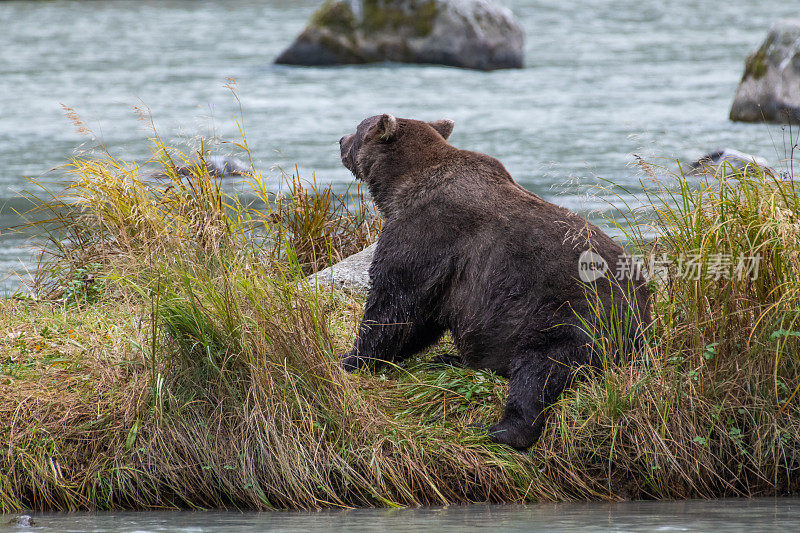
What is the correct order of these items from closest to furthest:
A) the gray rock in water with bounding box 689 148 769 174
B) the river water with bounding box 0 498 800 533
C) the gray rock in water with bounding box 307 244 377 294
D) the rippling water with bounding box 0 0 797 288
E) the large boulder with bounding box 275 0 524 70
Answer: the river water with bounding box 0 498 800 533
the gray rock in water with bounding box 689 148 769 174
the gray rock in water with bounding box 307 244 377 294
the rippling water with bounding box 0 0 797 288
the large boulder with bounding box 275 0 524 70

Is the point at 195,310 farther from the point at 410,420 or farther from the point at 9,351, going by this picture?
the point at 9,351

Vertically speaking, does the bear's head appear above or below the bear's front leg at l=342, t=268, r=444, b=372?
above

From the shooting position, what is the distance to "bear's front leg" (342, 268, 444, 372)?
5.46m

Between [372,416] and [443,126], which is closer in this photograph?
[372,416]

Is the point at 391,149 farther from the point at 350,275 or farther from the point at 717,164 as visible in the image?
the point at 717,164

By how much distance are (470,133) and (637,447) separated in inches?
457

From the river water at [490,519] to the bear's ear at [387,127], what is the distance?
231 centimetres

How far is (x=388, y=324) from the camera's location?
5.42 meters

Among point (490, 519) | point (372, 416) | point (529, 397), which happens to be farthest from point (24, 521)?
point (529, 397)

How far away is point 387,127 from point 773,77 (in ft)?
36.3

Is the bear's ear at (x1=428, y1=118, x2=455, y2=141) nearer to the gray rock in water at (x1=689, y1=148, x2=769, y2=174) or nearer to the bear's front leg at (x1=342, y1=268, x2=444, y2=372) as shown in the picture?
the bear's front leg at (x1=342, y1=268, x2=444, y2=372)

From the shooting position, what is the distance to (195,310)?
4.69 m

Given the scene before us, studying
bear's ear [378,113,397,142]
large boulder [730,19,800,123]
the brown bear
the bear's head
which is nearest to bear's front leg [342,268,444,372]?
the brown bear

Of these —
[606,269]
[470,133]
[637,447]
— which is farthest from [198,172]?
[470,133]
